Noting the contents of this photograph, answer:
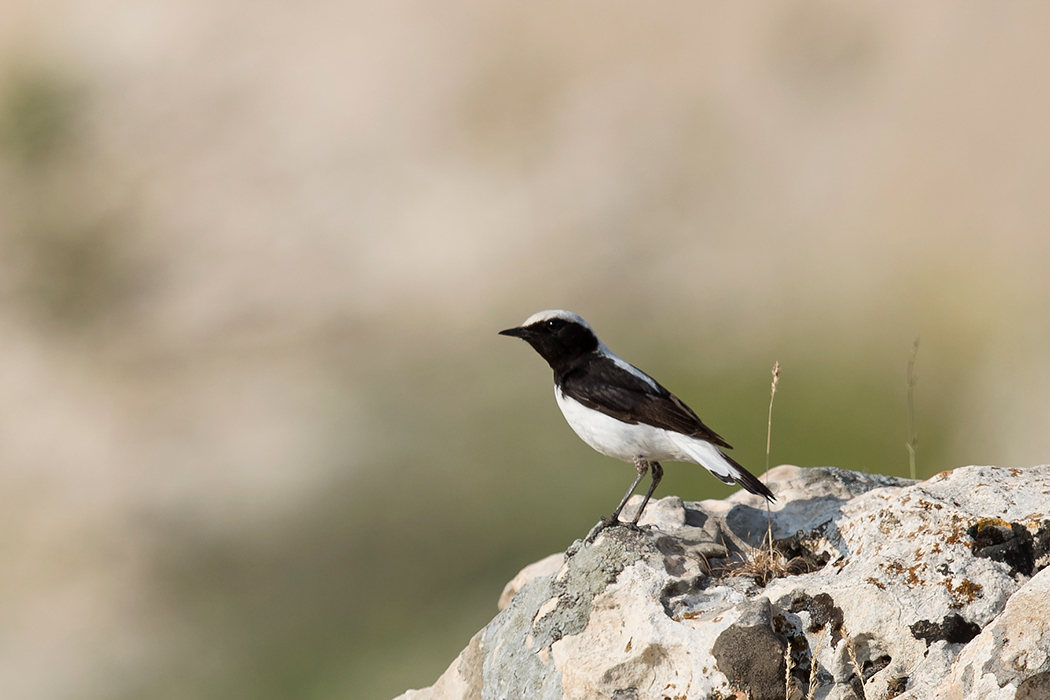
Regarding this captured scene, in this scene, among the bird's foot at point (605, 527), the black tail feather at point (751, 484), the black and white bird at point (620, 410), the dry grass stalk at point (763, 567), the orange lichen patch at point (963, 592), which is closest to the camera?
the orange lichen patch at point (963, 592)

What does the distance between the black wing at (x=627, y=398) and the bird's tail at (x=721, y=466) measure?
0.32 ft

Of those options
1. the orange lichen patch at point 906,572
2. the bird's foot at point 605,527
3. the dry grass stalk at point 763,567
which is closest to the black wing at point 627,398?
the bird's foot at point 605,527

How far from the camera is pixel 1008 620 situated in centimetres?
409

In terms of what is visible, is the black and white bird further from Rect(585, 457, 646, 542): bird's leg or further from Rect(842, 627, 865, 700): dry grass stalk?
Rect(842, 627, 865, 700): dry grass stalk

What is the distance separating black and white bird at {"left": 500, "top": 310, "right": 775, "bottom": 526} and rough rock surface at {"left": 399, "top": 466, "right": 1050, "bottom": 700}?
0.57 metres

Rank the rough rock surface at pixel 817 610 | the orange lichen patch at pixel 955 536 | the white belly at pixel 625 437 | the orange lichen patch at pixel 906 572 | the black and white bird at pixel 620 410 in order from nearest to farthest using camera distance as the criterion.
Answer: the rough rock surface at pixel 817 610 < the orange lichen patch at pixel 906 572 < the orange lichen patch at pixel 955 536 < the black and white bird at pixel 620 410 < the white belly at pixel 625 437

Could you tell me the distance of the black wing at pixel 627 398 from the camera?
6.23 m

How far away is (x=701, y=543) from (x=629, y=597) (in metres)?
0.91

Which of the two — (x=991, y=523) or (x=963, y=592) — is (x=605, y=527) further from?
(x=991, y=523)

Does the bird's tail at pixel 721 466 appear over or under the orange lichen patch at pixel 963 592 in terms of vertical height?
over

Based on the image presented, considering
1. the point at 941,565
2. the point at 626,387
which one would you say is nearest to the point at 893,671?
the point at 941,565

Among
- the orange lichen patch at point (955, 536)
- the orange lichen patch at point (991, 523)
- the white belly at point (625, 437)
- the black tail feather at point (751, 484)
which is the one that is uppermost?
the white belly at point (625, 437)

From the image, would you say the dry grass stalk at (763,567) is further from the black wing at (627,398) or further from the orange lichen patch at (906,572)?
the black wing at (627,398)

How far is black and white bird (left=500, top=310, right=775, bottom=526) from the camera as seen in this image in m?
6.14
